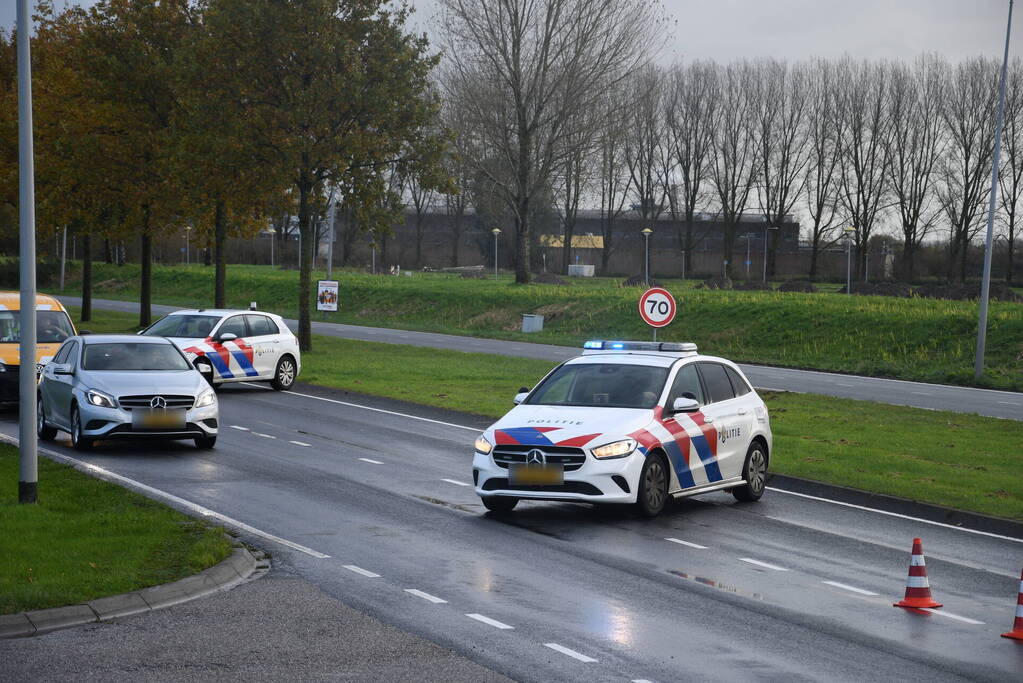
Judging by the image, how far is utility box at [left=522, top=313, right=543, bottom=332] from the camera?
48469 millimetres

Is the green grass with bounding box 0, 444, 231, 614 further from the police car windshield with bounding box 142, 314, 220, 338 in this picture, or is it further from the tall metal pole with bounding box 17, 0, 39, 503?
the police car windshield with bounding box 142, 314, 220, 338

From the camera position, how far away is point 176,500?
1212 cm

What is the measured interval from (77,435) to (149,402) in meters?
1.08

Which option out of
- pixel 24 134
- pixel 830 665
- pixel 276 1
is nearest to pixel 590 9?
pixel 276 1

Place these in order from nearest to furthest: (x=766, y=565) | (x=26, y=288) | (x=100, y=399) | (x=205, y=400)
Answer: (x=766, y=565) → (x=26, y=288) → (x=100, y=399) → (x=205, y=400)

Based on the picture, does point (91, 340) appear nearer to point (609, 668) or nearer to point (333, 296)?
point (609, 668)

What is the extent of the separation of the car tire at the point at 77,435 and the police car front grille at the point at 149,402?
666 mm

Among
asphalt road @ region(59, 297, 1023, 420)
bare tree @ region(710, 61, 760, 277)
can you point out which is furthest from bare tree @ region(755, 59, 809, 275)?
asphalt road @ region(59, 297, 1023, 420)

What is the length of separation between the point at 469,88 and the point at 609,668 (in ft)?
181

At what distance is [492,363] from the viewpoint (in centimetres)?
3173

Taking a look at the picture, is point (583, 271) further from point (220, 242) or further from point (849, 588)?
point (849, 588)

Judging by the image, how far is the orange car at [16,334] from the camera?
63.6ft

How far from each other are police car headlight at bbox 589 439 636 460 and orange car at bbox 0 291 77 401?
1137 cm

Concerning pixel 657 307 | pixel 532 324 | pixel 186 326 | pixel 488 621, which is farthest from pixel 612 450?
pixel 532 324
